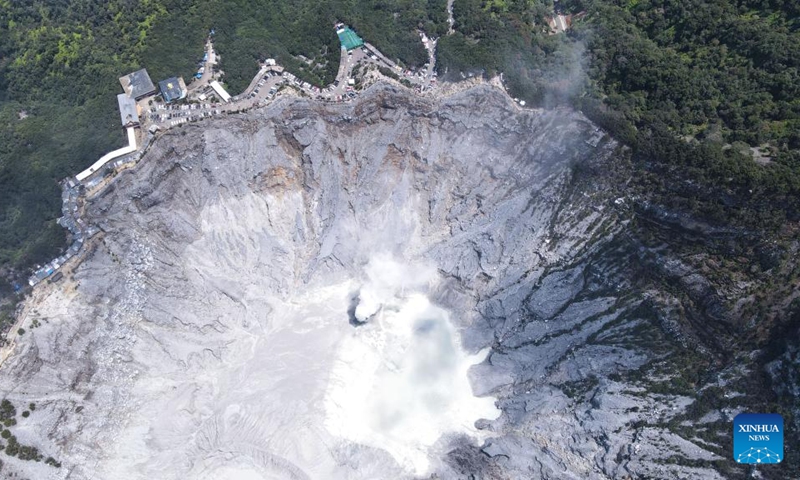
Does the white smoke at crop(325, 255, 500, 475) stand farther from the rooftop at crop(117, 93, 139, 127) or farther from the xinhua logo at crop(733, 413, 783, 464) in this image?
the rooftop at crop(117, 93, 139, 127)

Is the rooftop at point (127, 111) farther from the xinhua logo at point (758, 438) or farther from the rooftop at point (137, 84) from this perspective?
the xinhua logo at point (758, 438)

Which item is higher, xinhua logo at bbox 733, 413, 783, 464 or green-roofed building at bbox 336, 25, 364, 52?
green-roofed building at bbox 336, 25, 364, 52

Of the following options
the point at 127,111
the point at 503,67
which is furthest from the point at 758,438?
the point at 127,111

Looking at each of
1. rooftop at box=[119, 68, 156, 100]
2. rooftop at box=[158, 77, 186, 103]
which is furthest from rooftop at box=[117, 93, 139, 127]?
rooftop at box=[158, 77, 186, 103]

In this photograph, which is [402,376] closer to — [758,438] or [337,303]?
[337,303]

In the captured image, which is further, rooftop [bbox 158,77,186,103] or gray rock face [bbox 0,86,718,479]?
rooftop [bbox 158,77,186,103]

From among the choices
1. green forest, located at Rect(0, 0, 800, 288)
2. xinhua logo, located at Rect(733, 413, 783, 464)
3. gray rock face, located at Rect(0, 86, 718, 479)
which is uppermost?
green forest, located at Rect(0, 0, 800, 288)

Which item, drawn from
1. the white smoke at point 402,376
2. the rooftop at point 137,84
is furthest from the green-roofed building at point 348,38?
the white smoke at point 402,376
